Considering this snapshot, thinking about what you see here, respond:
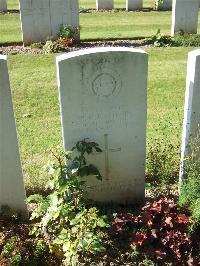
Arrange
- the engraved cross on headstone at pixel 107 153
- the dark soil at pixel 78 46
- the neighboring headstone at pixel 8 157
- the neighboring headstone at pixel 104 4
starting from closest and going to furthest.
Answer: the neighboring headstone at pixel 8 157, the engraved cross on headstone at pixel 107 153, the dark soil at pixel 78 46, the neighboring headstone at pixel 104 4

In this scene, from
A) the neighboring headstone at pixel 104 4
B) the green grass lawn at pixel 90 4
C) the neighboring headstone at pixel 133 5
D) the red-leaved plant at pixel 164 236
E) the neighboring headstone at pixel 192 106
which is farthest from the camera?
the green grass lawn at pixel 90 4

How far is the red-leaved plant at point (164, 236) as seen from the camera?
4.97m

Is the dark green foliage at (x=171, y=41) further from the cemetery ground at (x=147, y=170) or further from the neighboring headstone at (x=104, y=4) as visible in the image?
the neighboring headstone at (x=104, y=4)

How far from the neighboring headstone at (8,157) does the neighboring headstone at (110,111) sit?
0.67 metres

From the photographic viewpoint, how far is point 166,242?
4.99m

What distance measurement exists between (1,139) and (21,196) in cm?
92

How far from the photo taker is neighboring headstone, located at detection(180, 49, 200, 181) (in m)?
5.23

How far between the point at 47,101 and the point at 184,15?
749cm

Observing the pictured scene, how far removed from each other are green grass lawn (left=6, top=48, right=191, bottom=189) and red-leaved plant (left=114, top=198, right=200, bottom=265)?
6.15ft

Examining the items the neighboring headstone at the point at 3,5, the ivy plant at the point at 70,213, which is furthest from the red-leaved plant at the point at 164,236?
the neighboring headstone at the point at 3,5

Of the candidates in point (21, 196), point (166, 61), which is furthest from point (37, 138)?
point (166, 61)

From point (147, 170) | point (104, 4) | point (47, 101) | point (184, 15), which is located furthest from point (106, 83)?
point (104, 4)

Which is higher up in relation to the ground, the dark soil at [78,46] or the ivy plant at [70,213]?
the dark soil at [78,46]

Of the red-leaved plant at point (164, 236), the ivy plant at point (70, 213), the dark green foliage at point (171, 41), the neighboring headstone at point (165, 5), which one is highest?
the neighboring headstone at point (165, 5)
